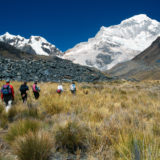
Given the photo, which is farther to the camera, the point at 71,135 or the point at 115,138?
the point at 71,135

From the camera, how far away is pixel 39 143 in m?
2.29

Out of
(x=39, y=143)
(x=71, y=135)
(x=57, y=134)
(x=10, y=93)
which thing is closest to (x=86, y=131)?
(x=71, y=135)

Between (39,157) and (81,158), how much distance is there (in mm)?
662

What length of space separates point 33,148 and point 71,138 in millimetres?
769

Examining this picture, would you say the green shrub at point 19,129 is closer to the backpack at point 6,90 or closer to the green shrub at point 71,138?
the green shrub at point 71,138

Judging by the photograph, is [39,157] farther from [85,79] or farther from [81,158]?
[85,79]

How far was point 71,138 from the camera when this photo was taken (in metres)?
2.78

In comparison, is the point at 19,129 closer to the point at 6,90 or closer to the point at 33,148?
the point at 33,148

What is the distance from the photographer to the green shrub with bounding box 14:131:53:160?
219cm

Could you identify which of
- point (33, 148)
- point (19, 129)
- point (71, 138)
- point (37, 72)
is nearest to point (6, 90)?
point (19, 129)

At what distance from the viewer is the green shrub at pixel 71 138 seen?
2.70 m

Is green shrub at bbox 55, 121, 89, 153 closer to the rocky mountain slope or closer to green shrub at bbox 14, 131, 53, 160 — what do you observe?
green shrub at bbox 14, 131, 53, 160

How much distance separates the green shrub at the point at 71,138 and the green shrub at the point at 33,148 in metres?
0.35

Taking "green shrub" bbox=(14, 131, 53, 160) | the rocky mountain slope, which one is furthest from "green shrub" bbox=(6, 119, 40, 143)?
the rocky mountain slope
